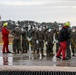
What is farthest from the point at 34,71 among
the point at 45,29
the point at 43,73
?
the point at 45,29

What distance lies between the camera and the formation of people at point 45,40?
62.3 ft

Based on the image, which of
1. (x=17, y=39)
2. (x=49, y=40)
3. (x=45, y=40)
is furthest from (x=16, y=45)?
(x=49, y=40)

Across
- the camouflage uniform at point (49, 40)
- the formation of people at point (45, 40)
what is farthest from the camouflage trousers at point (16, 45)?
the camouflage uniform at point (49, 40)

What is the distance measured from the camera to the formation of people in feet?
62.3

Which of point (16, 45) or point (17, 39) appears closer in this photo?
point (17, 39)

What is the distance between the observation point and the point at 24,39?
24.0 metres

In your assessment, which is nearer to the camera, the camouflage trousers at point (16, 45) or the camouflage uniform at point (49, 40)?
the camouflage uniform at point (49, 40)

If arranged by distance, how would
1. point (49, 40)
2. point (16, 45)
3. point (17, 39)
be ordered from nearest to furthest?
point (49, 40) → point (17, 39) → point (16, 45)

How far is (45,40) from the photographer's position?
849 inches

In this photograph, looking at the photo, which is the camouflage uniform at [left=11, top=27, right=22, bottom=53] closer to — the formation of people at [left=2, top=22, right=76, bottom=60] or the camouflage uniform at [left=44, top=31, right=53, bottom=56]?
the formation of people at [left=2, top=22, right=76, bottom=60]

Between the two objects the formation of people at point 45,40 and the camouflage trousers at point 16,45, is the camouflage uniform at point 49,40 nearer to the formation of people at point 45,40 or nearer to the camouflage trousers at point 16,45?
the formation of people at point 45,40

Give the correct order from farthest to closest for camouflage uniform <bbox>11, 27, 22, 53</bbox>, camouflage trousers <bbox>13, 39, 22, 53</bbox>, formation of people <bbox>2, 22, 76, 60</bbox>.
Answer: camouflage trousers <bbox>13, 39, 22, 53</bbox> < camouflage uniform <bbox>11, 27, 22, 53</bbox> < formation of people <bbox>2, 22, 76, 60</bbox>

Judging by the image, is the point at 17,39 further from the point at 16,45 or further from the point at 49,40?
the point at 49,40

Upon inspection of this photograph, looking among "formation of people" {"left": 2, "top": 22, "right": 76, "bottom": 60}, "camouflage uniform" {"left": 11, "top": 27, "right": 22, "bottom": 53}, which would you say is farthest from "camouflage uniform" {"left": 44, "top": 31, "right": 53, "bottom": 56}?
"camouflage uniform" {"left": 11, "top": 27, "right": 22, "bottom": 53}
